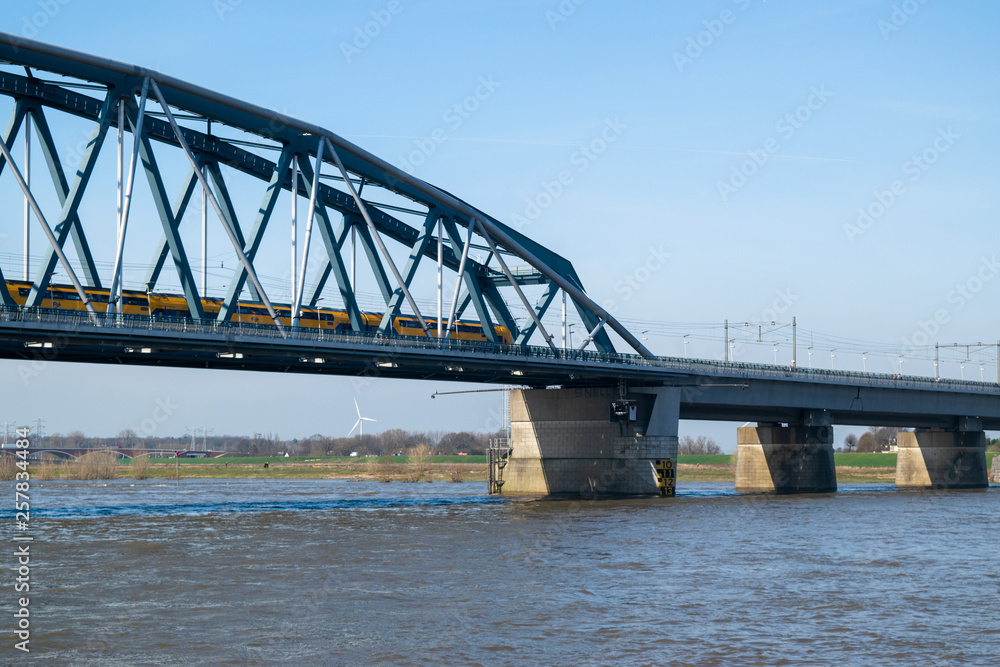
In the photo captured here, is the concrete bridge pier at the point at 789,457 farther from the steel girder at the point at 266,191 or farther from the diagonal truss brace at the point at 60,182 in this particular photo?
the diagonal truss brace at the point at 60,182

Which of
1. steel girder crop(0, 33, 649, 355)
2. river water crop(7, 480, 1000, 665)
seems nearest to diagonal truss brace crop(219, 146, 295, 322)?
steel girder crop(0, 33, 649, 355)

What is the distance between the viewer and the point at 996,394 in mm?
106375

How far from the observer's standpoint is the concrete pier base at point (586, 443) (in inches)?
3019

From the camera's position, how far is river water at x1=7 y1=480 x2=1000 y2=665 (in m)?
20.8

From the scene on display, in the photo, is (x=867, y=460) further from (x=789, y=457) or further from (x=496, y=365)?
(x=496, y=365)

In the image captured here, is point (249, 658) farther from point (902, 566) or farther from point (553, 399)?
point (553, 399)

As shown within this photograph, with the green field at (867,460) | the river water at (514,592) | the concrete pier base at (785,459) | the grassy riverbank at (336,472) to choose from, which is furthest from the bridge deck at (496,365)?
the grassy riverbank at (336,472)

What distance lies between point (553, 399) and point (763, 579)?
166 ft

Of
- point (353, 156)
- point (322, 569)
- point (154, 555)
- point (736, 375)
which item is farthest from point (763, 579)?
point (736, 375)

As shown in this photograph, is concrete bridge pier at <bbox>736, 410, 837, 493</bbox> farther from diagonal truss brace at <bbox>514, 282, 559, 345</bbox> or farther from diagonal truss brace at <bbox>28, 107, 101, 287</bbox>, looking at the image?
diagonal truss brace at <bbox>28, 107, 101, 287</bbox>

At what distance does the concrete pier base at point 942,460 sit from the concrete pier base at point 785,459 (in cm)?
1903

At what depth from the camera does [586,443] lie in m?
78.1

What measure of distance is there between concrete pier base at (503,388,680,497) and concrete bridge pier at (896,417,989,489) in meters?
41.6

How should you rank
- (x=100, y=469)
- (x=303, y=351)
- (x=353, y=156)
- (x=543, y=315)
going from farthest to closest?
(x=100, y=469)
(x=543, y=315)
(x=353, y=156)
(x=303, y=351)
